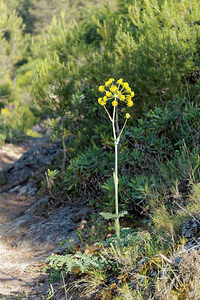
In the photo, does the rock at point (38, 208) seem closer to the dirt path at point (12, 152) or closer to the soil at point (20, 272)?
the soil at point (20, 272)

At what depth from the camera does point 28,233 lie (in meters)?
4.51

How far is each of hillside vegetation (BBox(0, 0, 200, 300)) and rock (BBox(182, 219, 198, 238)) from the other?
54 mm

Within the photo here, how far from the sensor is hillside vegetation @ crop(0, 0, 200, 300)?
2.37 meters

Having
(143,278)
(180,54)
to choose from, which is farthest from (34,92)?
(143,278)

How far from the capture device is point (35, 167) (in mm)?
8047

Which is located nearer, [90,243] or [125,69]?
[90,243]

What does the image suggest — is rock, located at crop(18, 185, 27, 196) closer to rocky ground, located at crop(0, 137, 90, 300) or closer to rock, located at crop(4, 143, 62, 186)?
rocky ground, located at crop(0, 137, 90, 300)

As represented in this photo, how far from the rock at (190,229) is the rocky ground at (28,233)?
138 centimetres

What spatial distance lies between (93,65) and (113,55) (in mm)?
397

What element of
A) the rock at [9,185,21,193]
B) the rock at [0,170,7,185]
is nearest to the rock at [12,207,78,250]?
the rock at [9,185,21,193]

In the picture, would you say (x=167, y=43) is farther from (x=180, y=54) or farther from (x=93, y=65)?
(x=93, y=65)

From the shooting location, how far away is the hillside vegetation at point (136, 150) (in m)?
2.37

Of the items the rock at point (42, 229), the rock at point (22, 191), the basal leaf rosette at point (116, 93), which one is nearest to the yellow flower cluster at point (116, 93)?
the basal leaf rosette at point (116, 93)

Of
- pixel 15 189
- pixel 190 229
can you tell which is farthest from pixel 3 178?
pixel 190 229
